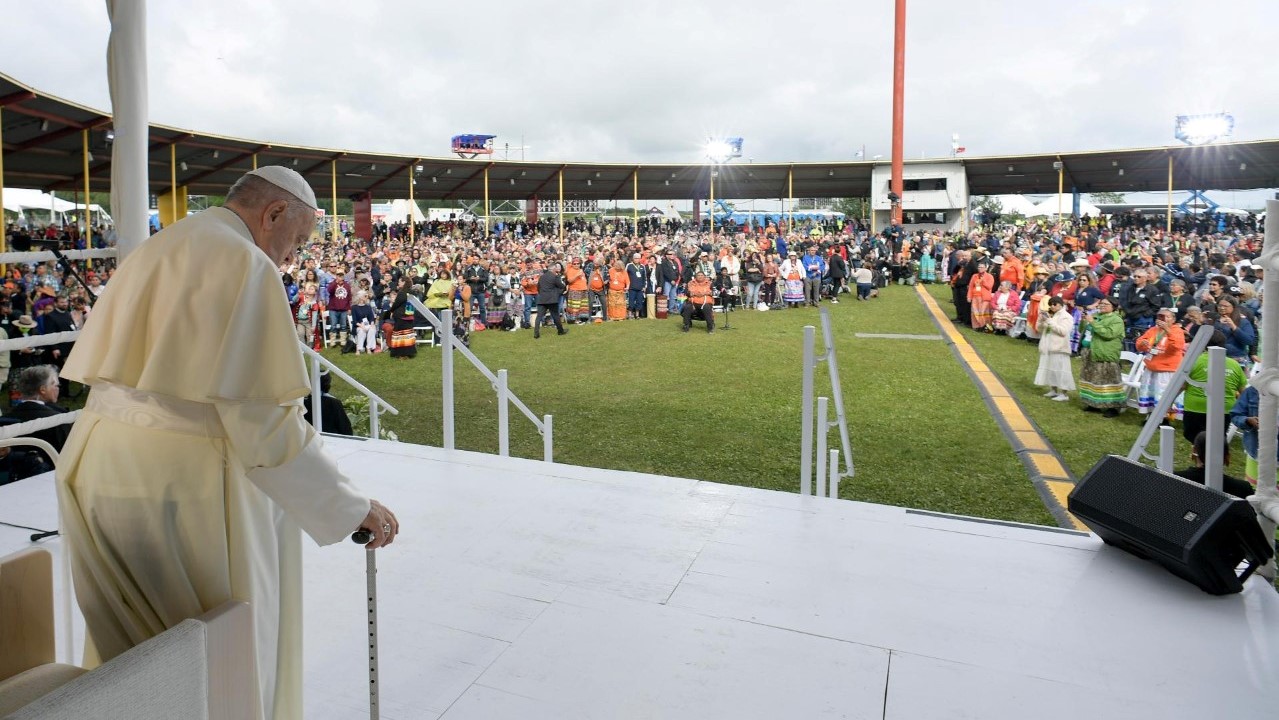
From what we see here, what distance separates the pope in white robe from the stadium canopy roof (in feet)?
49.8

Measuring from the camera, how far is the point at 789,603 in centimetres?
288

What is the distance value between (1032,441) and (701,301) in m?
8.10

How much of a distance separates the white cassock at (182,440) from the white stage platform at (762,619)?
0.85 metres

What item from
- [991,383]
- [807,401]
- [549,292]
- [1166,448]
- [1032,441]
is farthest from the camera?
[549,292]

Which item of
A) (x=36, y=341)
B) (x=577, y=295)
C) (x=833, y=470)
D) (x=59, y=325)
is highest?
(x=577, y=295)

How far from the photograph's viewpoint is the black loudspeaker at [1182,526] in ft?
9.18

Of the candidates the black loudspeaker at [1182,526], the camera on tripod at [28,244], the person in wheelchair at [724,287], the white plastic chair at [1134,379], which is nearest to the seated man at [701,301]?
the person in wheelchair at [724,287]

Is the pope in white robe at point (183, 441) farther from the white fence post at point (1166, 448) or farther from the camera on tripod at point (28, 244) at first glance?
the white fence post at point (1166, 448)

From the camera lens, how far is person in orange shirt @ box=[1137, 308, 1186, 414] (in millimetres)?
8195

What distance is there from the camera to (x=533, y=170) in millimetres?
30203

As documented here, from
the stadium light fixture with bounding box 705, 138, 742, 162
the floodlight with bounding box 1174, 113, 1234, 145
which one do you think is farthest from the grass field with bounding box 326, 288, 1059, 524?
the floodlight with bounding box 1174, 113, 1234, 145

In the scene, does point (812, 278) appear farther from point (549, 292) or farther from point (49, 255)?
point (49, 255)

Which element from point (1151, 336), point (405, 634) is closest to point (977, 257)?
point (1151, 336)

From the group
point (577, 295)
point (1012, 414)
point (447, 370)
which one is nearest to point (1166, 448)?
point (447, 370)
